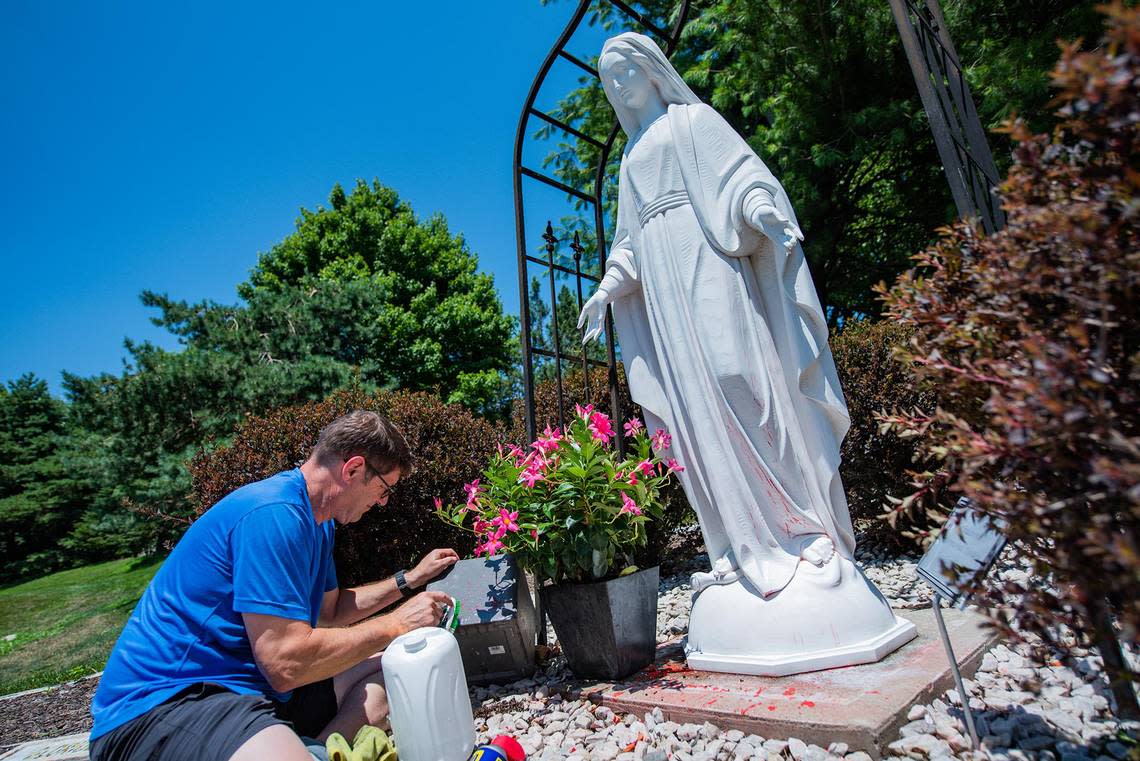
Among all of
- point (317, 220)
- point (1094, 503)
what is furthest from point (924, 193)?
point (317, 220)

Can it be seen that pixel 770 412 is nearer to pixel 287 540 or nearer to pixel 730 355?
pixel 730 355

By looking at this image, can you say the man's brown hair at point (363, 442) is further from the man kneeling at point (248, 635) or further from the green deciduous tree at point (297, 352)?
the green deciduous tree at point (297, 352)

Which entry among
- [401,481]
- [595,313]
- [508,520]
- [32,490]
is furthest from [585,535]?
[32,490]

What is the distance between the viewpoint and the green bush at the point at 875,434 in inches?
180

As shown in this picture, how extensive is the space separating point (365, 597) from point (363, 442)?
2.52ft

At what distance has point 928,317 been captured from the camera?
4.87ft

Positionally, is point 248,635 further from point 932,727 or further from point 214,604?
point 932,727

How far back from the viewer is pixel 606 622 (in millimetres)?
2684

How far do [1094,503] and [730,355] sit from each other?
1619 mm

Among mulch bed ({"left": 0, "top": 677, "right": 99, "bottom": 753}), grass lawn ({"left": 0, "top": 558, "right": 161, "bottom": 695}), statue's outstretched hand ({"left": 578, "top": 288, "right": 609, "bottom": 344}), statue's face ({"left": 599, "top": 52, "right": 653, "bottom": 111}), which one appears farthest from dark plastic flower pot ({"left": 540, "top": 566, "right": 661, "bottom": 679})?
grass lawn ({"left": 0, "top": 558, "right": 161, "bottom": 695})

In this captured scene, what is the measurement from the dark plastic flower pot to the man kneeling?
649 mm

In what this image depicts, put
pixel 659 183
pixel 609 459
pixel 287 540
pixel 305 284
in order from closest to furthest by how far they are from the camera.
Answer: pixel 287 540
pixel 609 459
pixel 659 183
pixel 305 284

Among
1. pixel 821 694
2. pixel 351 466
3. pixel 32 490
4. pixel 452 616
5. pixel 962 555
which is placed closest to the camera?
pixel 962 555

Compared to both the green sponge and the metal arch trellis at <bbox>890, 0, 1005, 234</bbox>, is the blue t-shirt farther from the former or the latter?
the metal arch trellis at <bbox>890, 0, 1005, 234</bbox>
